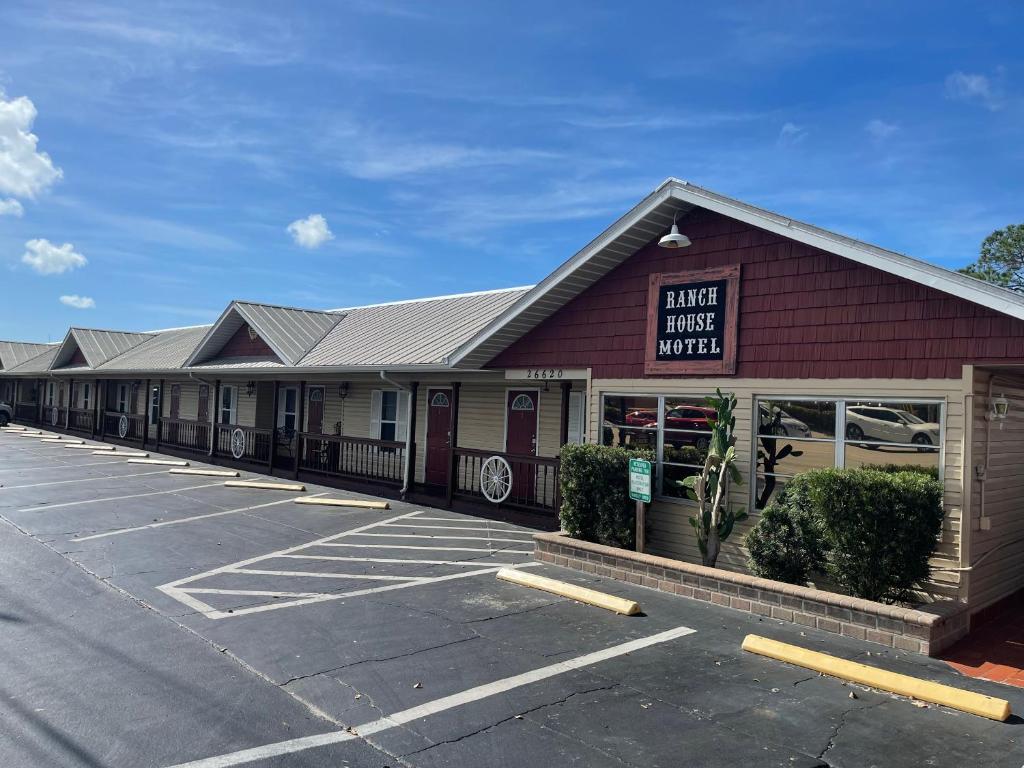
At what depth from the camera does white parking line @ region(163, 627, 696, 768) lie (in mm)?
4453

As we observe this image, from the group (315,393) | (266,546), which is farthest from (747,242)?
(315,393)

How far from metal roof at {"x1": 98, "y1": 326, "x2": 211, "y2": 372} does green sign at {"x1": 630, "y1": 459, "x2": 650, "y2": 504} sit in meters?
17.9

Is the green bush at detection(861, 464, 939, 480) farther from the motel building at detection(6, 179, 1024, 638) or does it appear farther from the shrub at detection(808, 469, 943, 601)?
the shrub at detection(808, 469, 943, 601)

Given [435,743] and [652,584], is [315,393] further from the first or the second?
[435,743]

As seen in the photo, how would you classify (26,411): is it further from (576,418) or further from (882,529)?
(882,529)

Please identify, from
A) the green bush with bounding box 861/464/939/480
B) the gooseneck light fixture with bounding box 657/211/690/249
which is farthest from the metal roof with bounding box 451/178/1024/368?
the green bush with bounding box 861/464/939/480

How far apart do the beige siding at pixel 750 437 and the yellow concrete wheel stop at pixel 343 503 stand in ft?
17.5

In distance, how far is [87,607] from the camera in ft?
24.5

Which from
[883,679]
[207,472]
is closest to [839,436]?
[883,679]

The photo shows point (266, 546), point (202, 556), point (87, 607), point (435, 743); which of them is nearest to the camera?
point (435, 743)

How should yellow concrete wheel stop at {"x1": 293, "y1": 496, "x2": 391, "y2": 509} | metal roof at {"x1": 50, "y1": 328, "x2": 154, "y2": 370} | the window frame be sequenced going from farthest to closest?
metal roof at {"x1": 50, "y1": 328, "x2": 154, "y2": 370} < yellow concrete wheel stop at {"x1": 293, "y1": 496, "x2": 391, "y2": 509} < the window frame

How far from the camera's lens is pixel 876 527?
23.2 feet

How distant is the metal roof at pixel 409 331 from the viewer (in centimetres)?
1540

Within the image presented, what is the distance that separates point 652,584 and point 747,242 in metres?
4.43
